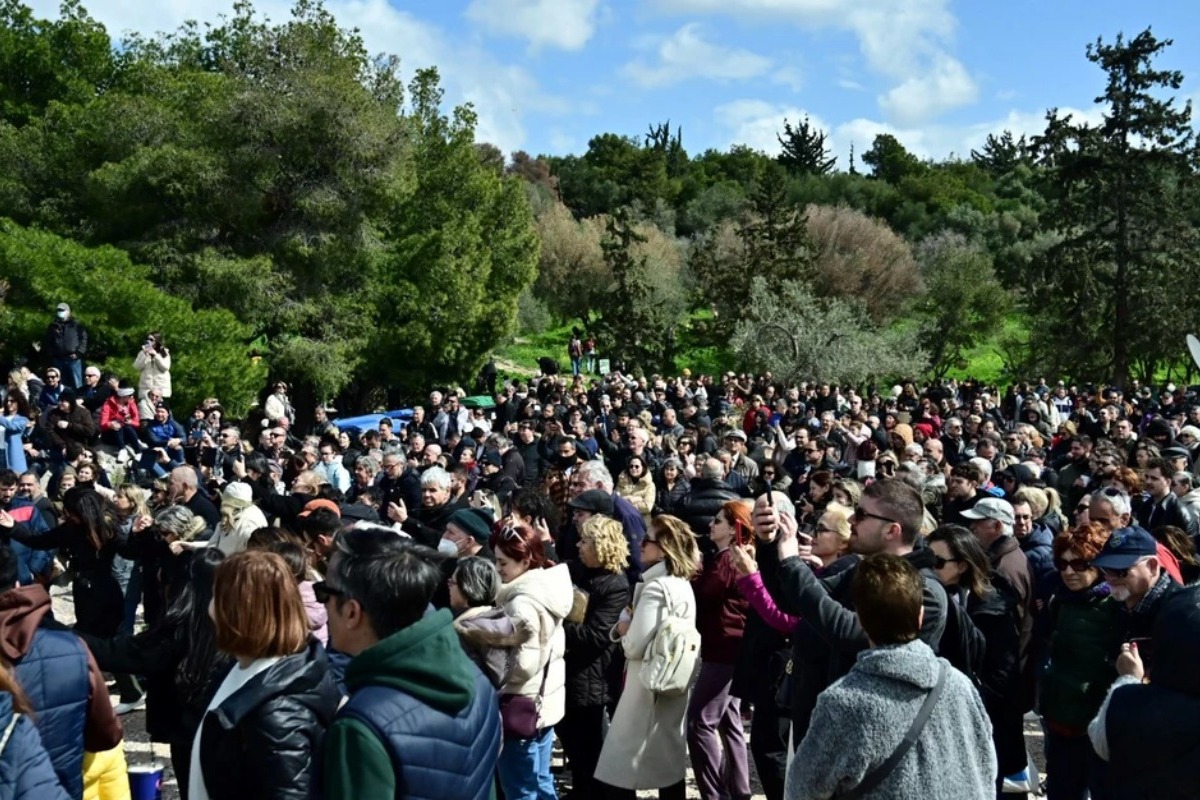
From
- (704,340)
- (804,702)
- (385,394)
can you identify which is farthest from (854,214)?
(804,702)

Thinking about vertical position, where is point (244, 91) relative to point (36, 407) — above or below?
above

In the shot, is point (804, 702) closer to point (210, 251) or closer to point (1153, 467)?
→ point (1153, 467)

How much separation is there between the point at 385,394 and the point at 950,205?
39.6 metres

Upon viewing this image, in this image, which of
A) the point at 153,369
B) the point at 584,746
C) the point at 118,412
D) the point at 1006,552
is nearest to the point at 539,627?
the point at 584,746

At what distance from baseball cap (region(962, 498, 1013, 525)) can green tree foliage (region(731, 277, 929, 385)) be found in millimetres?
26311

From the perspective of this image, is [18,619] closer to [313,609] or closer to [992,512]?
[313,609]

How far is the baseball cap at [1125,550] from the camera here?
448 cm

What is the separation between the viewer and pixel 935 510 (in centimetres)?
813

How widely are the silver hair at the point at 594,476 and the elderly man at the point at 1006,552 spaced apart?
2.59 meters

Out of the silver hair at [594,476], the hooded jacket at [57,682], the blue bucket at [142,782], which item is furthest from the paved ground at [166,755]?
the hooded jacket at [57,682]

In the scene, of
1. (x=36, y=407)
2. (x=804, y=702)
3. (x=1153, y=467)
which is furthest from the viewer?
(x=36, y=407)

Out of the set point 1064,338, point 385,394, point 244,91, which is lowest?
point 385,394

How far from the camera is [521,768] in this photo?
491 cm

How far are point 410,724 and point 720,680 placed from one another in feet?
10.3
